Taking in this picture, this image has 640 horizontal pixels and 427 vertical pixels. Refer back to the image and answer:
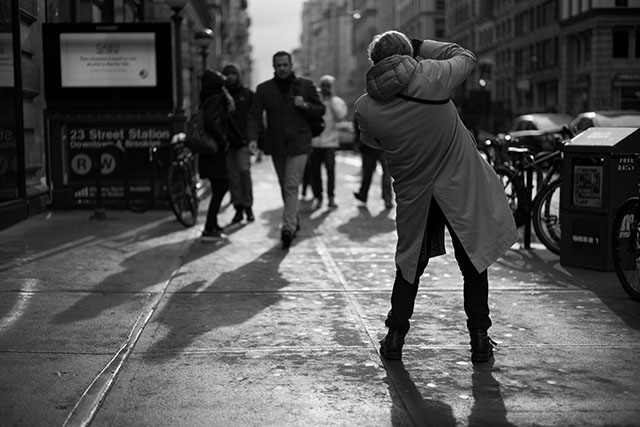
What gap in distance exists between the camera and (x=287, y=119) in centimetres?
1096

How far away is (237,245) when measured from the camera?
10.9 meters

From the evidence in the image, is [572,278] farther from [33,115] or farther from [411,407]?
[33,115]

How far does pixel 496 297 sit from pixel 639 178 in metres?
2.10

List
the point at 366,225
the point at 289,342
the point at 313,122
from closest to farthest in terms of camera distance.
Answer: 1. the point at 289,342
2. the point at 313,122
3. the point at 366,225

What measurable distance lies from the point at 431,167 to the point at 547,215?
4.82m

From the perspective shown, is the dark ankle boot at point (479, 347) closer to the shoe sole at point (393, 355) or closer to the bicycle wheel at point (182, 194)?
the shoe sole at point (393, 355)

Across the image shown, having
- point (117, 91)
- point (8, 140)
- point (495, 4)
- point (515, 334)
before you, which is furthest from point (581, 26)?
point (515, 334)

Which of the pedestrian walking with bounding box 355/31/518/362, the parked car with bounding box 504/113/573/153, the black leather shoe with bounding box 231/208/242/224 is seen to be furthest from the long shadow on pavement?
the parked car with bounding box 504/113/573/153

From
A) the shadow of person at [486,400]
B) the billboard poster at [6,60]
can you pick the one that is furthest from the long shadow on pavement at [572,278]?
the billboard poster at [6,60]

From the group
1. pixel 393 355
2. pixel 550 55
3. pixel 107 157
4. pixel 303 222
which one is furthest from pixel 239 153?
pixel 550 55

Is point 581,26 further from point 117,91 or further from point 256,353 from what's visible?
point 256,353

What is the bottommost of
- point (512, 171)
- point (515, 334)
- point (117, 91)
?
point (515, 334)

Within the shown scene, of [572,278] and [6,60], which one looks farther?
[6,60]

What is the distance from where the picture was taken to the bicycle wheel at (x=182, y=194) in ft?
40.7
